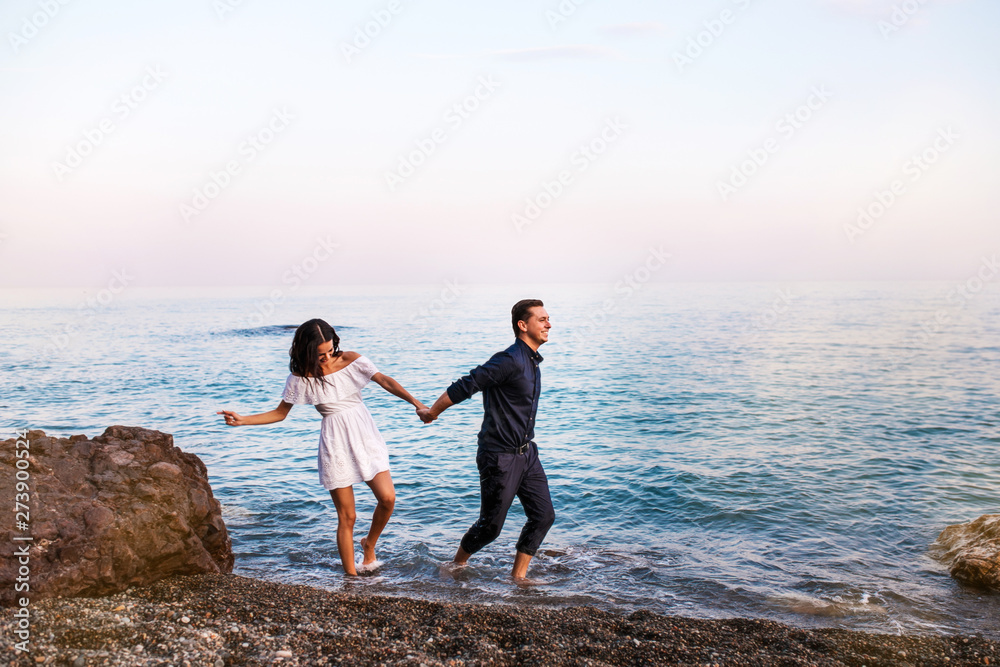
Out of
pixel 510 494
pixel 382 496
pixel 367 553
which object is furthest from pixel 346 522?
pixel 510 494

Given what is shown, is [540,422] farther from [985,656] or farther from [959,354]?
[959,354]

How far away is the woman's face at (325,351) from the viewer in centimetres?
568

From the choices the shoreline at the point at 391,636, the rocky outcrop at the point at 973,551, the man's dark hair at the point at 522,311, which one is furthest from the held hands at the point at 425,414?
the rocky outcrop at the point at 973,551

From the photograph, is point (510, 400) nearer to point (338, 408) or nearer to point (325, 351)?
point (338, 408)

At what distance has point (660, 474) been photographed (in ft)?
34.9

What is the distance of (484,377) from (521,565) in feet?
6.73

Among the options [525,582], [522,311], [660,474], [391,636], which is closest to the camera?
[391,636]

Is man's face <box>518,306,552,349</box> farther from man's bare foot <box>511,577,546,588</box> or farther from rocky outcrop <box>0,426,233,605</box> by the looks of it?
rocky outcrop <box>0,426,233,605</box>

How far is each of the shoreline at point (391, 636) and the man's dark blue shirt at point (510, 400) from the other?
1.35 metres

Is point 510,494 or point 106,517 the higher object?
point 106,517

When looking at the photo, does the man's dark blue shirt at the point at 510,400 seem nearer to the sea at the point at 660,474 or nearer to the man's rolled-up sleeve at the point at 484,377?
the man's rolled-up sleeve at the point at 484,377

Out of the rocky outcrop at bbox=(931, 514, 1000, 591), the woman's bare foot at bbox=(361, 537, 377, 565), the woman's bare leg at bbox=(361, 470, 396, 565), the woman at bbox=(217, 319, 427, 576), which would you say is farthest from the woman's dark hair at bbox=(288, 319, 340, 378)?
the rocky outcrop at bbox=(931, 514, 1000, 591)

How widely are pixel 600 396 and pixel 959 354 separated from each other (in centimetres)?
1791

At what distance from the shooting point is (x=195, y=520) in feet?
19.2
